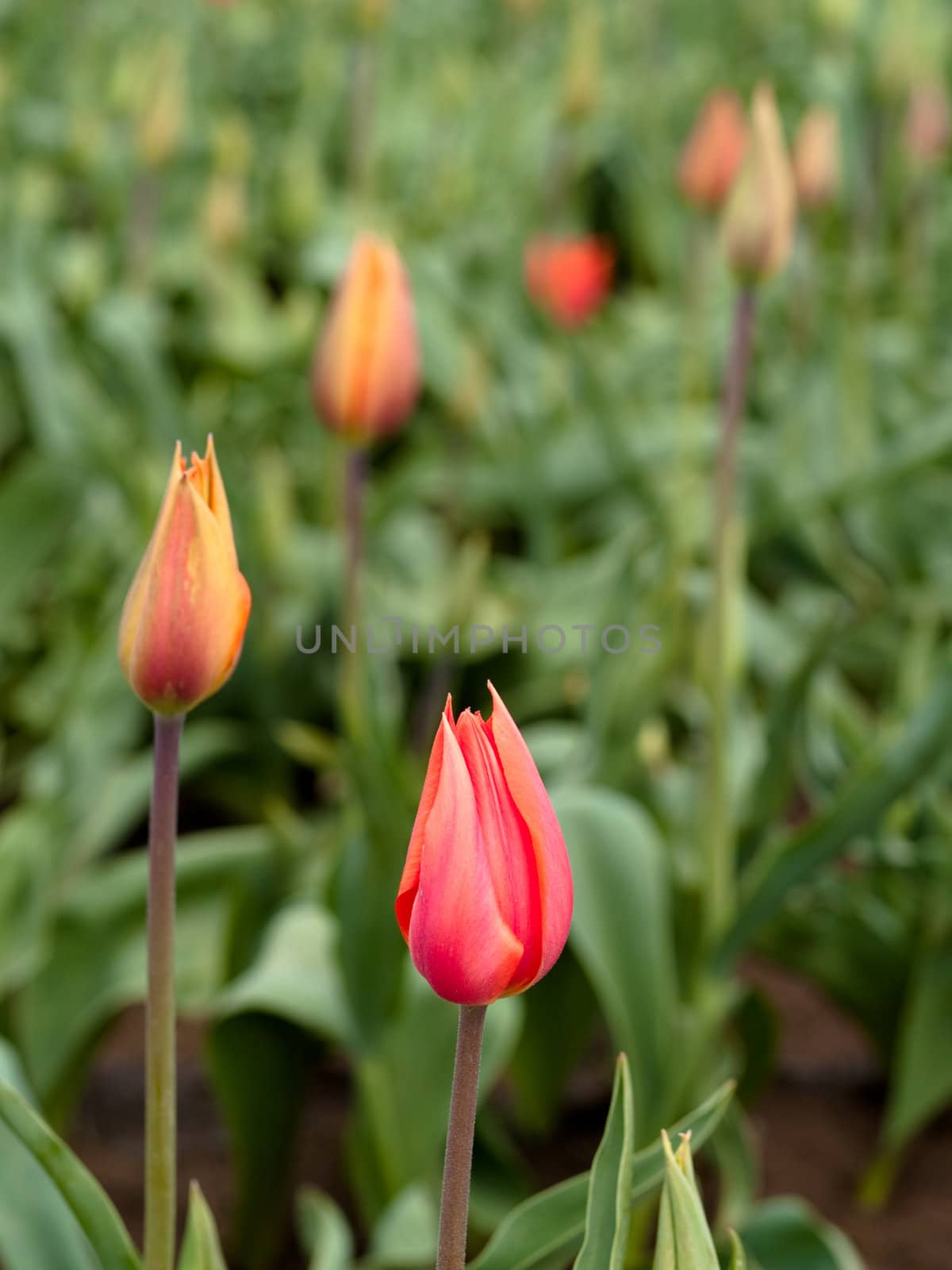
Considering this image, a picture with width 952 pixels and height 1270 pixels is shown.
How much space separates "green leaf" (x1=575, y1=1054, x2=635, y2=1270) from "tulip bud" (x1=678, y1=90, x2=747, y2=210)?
3.76 ft

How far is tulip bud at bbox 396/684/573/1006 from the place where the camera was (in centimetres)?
51

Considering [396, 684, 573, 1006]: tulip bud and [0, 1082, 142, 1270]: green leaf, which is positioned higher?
[396, 684, 573, 1006]: tulip bud

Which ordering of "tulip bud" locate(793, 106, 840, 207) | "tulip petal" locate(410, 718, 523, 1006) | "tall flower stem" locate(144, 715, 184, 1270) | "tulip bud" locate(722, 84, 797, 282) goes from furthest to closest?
"tulip bud" locate(793, 106, 840, 207) → "tulip bud" locate(722, 84, 797, 282) → "tall flower stem" locate(144, 715, 184, 1270) → "tulip petal" locate(410, 718, 523, 1006)

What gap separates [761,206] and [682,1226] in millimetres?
759

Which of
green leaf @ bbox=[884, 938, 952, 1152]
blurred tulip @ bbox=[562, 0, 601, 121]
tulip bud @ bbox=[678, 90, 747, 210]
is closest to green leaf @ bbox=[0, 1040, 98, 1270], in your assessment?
green leaf @ bbox=[884, 938, 952, 1152]

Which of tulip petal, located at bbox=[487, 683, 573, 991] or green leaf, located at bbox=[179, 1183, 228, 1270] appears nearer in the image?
tulip petal, located at bbox=[487, 683, 573, 991]

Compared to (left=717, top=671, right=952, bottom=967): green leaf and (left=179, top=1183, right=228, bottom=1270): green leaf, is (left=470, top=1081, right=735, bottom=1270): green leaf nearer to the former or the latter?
(left=179, top=1183, right=228, bottom=1270): green leaf

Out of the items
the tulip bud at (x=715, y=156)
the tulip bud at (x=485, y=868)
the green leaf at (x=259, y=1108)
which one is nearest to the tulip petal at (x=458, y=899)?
the tulip bud at (x=485, y=868)

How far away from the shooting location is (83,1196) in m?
0.68

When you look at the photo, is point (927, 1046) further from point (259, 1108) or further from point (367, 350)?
point (367, 350)

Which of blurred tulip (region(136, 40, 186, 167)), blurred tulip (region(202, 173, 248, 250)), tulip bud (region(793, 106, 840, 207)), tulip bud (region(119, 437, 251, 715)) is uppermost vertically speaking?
blurred tulip (region(136, 40, 186, 167))

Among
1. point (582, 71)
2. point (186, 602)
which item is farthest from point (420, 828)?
point (582, 71)

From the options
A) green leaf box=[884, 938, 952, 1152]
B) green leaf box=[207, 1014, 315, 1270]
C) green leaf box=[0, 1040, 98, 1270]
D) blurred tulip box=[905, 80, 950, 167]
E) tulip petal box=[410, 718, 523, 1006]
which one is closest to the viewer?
tulip petal box=[410, 718, 523, 1006]

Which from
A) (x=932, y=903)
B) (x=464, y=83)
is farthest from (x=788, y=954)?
(x=464, y=83)
